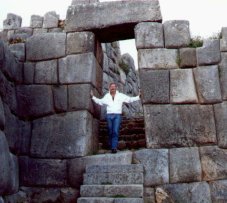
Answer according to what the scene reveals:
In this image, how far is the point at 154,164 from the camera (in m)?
5.54

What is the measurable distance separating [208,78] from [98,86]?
2.11 meters

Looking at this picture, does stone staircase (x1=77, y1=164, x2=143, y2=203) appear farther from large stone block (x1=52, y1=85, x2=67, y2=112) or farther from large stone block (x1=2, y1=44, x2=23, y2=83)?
large stone block (x1=2, y1=44, x2=23, y2=83)

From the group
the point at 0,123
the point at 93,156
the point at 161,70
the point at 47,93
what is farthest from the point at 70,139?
the point at 161,70

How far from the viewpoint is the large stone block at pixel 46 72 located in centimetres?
635

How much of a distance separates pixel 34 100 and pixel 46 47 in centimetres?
101

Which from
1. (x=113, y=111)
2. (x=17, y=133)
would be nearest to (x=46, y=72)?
(x=17, y=133)

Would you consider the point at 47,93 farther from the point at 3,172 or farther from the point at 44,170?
the point at 3,172

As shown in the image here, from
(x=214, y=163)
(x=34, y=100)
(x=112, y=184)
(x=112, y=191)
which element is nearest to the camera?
(x=112, y=191)

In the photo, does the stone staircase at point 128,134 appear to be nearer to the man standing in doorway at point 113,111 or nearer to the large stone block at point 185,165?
the man standing in doorway at point 113,111

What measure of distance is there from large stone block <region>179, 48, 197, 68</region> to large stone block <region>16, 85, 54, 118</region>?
2365mm

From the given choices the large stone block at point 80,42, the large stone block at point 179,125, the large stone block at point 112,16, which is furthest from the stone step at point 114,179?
the large stone block at point 112,16

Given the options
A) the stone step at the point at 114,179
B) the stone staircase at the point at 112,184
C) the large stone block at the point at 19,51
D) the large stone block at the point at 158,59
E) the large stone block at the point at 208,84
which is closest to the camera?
the stone staircase at the point at 112,184

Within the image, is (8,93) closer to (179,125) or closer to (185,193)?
(179,125)

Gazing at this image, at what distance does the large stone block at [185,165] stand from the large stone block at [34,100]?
227 cm
